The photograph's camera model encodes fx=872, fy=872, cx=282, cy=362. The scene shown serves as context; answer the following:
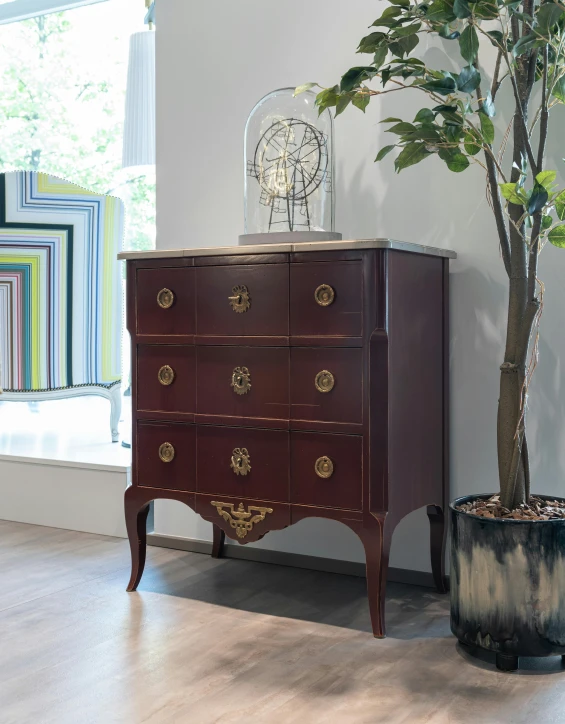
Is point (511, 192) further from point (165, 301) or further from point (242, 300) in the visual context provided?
point (165, 301)

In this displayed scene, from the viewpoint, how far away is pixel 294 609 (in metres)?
2.12

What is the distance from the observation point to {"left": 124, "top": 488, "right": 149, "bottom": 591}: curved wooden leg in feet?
7.43

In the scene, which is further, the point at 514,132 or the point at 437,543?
the point at 437,543

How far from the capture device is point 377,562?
1892 mm

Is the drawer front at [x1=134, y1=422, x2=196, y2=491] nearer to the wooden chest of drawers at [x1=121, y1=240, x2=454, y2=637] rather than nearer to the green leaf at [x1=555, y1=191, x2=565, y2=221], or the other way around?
the wooden chest of drawers at [x1=121, y1=240, x2=454, y2=637]

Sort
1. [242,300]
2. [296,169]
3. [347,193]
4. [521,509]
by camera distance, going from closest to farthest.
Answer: [521,509] < [242,300] < [296,169] < [347,193]

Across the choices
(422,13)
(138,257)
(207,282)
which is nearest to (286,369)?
(207,282)

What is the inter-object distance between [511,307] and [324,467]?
0.54 meters

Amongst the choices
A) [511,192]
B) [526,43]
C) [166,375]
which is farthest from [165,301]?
[526,43]

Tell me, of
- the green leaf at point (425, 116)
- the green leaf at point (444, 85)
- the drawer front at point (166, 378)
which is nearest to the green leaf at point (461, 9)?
the green leaf at point (444, 85)

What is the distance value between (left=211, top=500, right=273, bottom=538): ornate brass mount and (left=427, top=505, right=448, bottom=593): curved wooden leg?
0.47m

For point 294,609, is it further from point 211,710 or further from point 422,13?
point 422,13

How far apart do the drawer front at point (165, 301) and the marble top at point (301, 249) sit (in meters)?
0.04

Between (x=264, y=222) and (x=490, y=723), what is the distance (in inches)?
53.6
